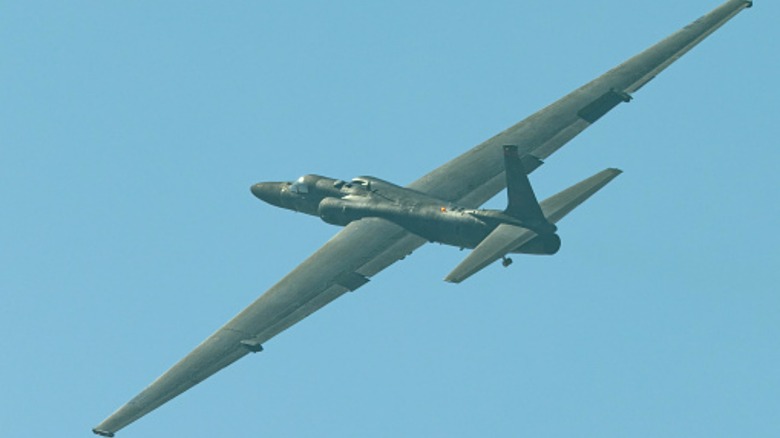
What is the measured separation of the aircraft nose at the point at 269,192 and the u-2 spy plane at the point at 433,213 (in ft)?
0.17

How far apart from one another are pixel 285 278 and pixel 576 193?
1404cm

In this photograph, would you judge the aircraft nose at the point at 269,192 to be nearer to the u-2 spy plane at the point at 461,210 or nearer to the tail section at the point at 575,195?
the u-2 spy plane at the point at 461,210

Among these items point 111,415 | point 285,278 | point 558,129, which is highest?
point 558,129

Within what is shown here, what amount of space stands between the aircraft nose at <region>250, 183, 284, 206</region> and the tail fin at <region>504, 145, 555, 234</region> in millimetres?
17395

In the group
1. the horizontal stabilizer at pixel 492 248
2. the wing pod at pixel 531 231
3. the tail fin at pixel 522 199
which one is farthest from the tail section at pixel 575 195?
the horizontal stabilizer at pixel 492 248

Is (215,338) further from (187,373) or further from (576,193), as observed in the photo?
(576,193)

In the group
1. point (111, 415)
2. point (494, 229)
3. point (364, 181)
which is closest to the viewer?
point (111, 415)

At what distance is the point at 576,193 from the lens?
7969cm

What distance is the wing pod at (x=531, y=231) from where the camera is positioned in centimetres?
7862

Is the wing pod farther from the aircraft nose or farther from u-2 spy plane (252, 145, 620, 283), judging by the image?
the aircraft nose

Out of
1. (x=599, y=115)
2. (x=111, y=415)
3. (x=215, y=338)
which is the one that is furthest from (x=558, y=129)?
(x=111, y=415)

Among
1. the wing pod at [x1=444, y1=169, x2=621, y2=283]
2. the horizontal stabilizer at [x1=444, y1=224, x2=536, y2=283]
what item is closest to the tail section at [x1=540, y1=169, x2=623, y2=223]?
the wing pod at [x1=444, y1=169, x2=621, y2=283]

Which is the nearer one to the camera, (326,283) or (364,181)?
(326,283)

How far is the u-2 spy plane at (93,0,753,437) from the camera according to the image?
259 feet
